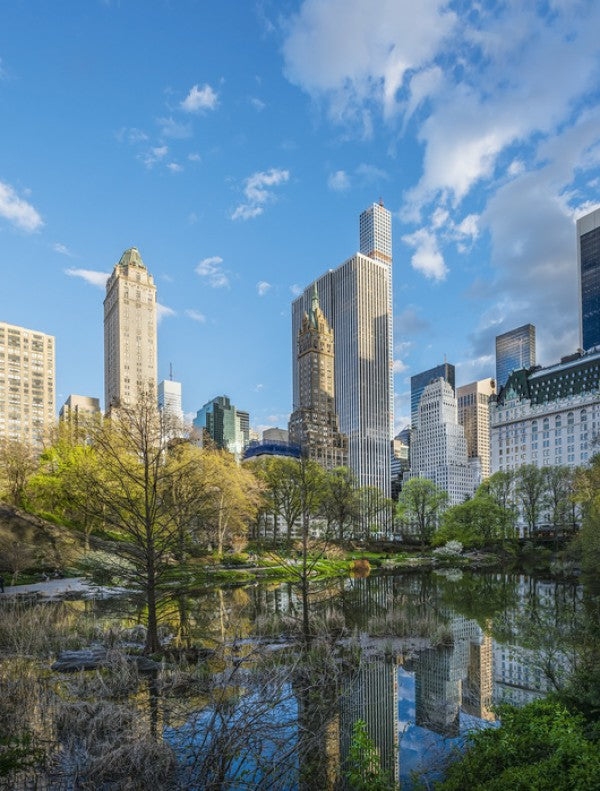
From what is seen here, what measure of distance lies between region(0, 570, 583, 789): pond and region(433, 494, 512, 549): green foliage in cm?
4605

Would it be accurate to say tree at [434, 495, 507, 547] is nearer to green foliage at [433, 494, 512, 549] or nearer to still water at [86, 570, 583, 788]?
green foliage at [433, 494, 512, 549]

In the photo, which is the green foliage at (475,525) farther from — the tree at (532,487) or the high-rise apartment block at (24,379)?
the high-rise apartment block at (24,379)

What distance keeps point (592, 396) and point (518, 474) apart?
5105cm

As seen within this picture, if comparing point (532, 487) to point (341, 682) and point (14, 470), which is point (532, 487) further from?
point (341, 682)

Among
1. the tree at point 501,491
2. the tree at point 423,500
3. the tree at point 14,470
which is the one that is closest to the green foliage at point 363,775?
the tree at point 14,470

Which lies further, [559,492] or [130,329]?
[130,329]

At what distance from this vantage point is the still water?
10.8 metres

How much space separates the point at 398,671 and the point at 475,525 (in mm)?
66010

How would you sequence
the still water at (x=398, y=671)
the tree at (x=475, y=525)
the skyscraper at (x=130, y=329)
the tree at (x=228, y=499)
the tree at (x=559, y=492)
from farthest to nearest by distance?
the skyscraper at (x=130, y=329)
the tree at (x=475, y=525)
the tree at (x=559, y=492)
the tree at (x=228, y=499)
the still water at (x=398, y=671)

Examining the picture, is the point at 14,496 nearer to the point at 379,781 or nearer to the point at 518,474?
the point at 379,781

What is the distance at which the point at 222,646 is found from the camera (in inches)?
726

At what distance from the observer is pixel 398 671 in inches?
694

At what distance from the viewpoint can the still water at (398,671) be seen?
10.8 meters

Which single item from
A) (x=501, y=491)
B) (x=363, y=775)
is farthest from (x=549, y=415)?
(x=363, y=775)
